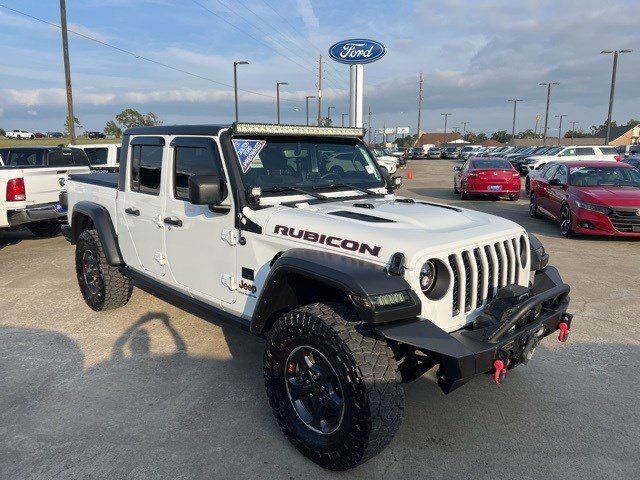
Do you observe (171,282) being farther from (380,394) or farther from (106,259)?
(380,394)

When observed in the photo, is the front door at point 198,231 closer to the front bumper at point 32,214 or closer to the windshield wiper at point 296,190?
the windshield wiper at point 296,190

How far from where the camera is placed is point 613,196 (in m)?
8.84

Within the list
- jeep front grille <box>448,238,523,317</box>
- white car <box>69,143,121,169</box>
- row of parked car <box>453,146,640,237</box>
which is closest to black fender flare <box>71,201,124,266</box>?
jeep front grille <box>448,238,523,317</box>

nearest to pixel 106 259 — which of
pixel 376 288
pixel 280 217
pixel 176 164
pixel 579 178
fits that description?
pixel 176 164

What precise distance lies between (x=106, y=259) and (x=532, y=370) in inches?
161

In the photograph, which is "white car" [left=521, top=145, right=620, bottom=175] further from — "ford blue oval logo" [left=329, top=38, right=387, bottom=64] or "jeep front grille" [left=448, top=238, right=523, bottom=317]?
"jeep front grille" [left=448, top=238, right=523, bottom=317]

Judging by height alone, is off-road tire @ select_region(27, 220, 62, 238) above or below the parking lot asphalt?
above

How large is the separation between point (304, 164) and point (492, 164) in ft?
43.5

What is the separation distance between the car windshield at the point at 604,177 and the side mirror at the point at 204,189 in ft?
29.0

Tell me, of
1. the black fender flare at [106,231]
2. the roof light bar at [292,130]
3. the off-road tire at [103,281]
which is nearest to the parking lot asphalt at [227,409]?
the off-road tire at [103,281]

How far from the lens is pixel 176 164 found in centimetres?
397

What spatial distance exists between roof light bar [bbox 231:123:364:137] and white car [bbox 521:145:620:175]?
21.6 m

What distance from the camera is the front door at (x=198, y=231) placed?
353 centimetres

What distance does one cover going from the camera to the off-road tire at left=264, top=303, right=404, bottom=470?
2496 mm
